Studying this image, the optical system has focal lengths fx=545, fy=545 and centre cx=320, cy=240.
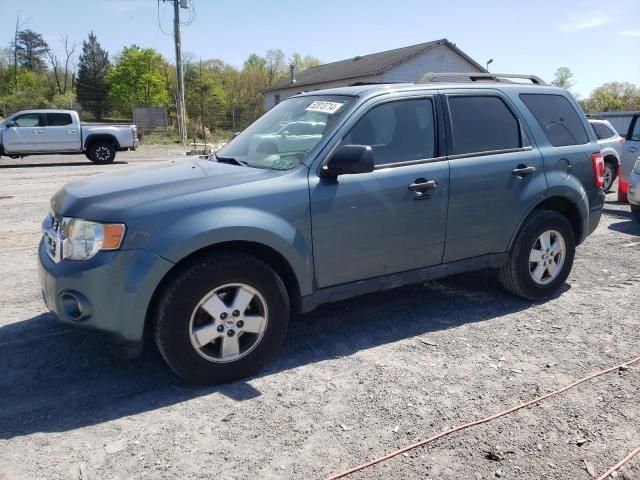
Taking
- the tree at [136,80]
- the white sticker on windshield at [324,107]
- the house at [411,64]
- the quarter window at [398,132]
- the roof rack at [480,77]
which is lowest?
the quarter window at [398,132]

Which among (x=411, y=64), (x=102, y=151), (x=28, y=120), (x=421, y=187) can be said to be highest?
(x=411, y=64)

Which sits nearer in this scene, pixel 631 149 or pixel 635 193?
pixel 635 193

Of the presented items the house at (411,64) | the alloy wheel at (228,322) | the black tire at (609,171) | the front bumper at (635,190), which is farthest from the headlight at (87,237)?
the house at (411,64)

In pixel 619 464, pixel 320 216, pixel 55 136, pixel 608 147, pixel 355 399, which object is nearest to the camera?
pixel 619 464

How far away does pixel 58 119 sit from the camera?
751 inches

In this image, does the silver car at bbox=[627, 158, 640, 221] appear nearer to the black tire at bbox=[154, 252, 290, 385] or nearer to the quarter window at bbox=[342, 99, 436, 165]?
the quarter window at bbox=[342, 99, 436, 165]

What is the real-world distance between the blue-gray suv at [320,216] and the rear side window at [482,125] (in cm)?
1

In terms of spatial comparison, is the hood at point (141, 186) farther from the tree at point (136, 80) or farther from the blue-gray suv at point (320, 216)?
the tree at point (136, 80)

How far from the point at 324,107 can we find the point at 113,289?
2032 millimetres

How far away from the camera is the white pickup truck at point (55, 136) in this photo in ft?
61.6

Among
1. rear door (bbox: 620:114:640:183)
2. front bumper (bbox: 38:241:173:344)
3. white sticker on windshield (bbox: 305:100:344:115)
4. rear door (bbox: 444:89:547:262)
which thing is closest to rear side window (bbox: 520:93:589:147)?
rear door (bbox: 444:89:547:262)

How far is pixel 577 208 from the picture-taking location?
195 inches

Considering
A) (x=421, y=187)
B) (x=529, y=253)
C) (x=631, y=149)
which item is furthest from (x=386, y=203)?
(x=631, y=149)

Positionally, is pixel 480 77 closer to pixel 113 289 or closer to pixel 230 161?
pixel 230 161
